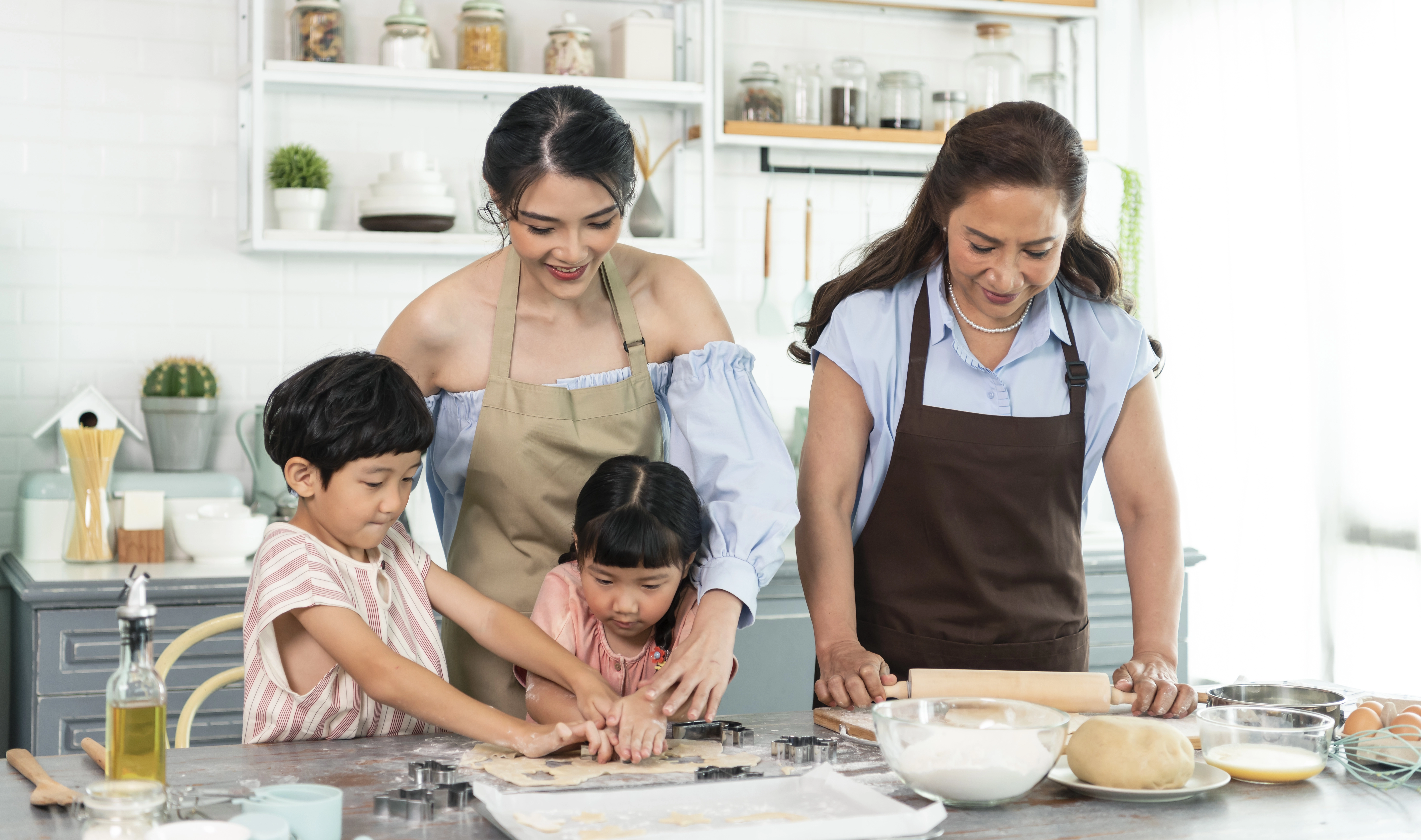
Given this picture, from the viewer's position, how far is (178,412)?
3.69 meters

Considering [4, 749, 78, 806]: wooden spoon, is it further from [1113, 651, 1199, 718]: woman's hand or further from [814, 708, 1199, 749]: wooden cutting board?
[1113, 651, 1199, 718]: woman's hand

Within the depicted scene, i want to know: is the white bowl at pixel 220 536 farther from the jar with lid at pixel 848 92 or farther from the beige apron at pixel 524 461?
the jar with lid at pixel 848 92

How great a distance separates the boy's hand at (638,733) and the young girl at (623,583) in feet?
0.58

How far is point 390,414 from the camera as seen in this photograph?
1.74 metres

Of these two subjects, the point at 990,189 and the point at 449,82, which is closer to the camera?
the point at 990,189

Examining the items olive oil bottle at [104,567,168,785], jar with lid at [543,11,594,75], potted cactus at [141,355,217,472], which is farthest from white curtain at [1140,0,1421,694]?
olive oil bottle at [104,567,168,785]

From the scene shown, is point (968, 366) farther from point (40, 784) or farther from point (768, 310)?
point (768, 310)

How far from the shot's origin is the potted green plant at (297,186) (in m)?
3.70

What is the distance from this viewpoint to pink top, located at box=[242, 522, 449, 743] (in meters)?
1.67

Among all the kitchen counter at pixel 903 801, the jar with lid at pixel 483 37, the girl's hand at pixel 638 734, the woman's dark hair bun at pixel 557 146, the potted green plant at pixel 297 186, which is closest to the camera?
the kitchen counter at pixel 903 801

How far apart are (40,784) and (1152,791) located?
1127mm

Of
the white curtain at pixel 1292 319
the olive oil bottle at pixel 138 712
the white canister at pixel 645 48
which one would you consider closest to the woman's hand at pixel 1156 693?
the olive oil bottle at pixel 138 712

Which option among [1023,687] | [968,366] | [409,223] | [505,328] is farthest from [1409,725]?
[409,223]

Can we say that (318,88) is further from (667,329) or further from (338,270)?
(667,329)
